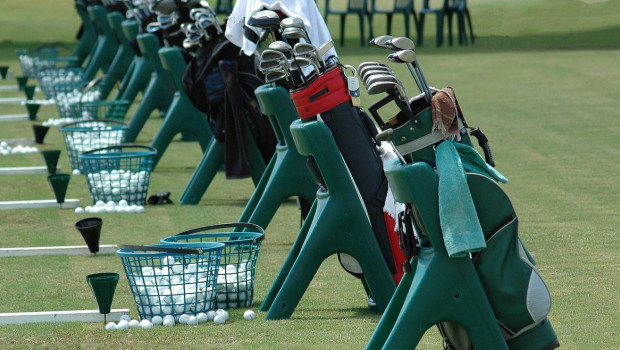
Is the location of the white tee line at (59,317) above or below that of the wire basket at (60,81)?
above

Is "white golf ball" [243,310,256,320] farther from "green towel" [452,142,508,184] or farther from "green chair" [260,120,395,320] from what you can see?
"green towel" [452,142,508,184]

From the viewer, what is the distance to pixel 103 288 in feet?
16.6

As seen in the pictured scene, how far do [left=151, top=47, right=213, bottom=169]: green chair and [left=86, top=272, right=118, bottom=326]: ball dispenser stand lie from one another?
4.44 metres

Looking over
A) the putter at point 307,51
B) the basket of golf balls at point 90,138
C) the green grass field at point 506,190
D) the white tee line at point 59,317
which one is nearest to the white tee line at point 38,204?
the green grass field at point 506,190

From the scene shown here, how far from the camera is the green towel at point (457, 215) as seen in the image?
12.1ft

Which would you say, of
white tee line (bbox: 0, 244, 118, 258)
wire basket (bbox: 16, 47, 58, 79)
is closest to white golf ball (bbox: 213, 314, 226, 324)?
white tee line (bbox: 0, 244, 118, 258)

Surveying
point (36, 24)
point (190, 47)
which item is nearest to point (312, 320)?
point (190, 47)

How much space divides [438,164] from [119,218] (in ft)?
15.4

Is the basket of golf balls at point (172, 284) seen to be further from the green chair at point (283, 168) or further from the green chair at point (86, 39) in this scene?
the green chair at point (86, 39)

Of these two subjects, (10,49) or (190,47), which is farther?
(10,49)

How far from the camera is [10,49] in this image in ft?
81.1

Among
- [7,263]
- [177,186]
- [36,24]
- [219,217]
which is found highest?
[7,263]

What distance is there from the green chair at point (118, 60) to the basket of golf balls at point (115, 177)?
600cm

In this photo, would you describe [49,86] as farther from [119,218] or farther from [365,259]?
[365,259]
